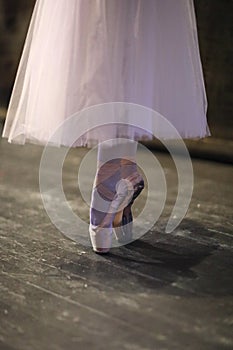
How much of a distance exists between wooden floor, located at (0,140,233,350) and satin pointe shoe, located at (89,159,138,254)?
0.07 m

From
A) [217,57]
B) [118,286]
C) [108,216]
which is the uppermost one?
[217,57]

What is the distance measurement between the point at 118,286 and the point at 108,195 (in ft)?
0.77

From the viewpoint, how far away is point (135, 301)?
3.85 ft

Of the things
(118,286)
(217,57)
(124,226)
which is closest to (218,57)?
(217,57)

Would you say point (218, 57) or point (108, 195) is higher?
point (218, 57)

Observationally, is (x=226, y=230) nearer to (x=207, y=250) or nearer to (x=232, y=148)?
(x=207, y=250)

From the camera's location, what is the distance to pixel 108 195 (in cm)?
137

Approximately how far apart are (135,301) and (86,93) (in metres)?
0.47

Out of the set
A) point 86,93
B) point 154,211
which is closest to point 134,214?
point 154,211

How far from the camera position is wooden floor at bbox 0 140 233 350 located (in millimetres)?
1037

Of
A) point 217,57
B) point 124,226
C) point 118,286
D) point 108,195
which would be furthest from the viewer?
point 217,57

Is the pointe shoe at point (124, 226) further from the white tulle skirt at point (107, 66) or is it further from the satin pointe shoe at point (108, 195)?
the white tulle skirt at point (107, 66)

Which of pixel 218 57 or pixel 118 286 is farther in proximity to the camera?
pixel 218 57

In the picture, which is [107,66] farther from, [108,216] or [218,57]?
[218,57]
